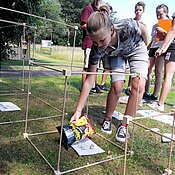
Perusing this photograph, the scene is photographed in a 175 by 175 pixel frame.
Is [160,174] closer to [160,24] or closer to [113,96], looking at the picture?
[113,96]

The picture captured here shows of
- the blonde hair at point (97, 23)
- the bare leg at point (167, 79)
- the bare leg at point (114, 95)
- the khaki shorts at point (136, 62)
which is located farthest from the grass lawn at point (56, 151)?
the blonde hair at point (97, 23)

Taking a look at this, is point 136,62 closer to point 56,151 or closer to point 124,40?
point 124,40

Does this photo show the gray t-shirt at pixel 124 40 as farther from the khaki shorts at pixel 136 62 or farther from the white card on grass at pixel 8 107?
the white card on grass at pixel 8 107

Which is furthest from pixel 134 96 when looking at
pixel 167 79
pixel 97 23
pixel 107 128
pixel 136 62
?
pixel 167 79

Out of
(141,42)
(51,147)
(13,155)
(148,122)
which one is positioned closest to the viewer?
(13,155)

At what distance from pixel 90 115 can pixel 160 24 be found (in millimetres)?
1511

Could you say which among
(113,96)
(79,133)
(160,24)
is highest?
(160,24)

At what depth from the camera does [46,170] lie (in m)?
1.23

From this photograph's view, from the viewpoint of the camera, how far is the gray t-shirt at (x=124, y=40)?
1.58m

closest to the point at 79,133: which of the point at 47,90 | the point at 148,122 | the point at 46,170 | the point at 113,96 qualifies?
the point at 46,170

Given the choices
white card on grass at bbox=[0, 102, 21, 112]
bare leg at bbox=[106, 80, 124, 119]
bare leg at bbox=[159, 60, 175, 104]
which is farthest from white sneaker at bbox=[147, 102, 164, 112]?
white card on grass at bbox=[0, 102, 21, 112]

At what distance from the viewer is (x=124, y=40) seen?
1.61 m

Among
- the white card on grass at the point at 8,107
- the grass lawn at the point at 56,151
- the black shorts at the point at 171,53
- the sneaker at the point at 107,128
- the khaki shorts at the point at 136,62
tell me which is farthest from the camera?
the black shorts at the point at 171,53

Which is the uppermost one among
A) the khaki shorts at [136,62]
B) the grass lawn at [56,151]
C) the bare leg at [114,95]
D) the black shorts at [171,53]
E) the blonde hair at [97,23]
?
the blonde hair at [97,23]
